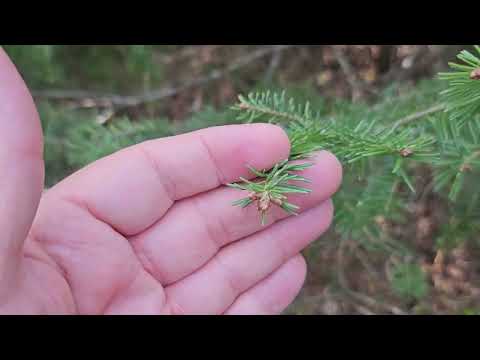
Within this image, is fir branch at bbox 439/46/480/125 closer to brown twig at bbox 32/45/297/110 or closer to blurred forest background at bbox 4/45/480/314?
blurred forest background at bbox 4/45/480/314

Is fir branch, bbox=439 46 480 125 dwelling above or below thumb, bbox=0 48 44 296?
above

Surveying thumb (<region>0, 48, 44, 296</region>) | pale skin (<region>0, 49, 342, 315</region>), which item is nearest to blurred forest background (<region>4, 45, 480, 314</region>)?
pale skin (<region>0, 49, 342, 315</region>)

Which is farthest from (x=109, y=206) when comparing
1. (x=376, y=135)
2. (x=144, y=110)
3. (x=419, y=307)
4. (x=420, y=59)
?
(x=420, y=59)

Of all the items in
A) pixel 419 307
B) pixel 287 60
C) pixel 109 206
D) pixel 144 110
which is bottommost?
pixel 419 307

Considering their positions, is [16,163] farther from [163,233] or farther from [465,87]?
[465,87]

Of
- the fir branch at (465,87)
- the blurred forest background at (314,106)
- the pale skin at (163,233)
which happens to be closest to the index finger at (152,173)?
Answer: the pale skin at (163,233)

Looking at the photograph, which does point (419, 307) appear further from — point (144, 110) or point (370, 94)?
point (144, 110)

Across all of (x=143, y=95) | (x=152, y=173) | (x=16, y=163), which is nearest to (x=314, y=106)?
(x=152, y=173)

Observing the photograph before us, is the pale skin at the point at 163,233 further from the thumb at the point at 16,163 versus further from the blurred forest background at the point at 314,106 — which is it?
the blurred forest background at the point at 314,106
